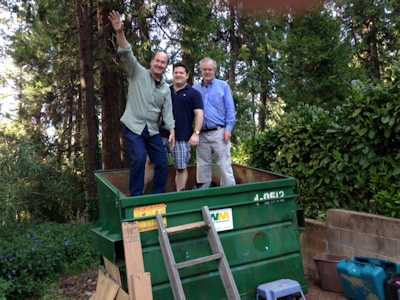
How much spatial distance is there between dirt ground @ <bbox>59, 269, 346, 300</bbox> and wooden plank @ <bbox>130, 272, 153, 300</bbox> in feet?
7.64

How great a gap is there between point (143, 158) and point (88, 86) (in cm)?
592

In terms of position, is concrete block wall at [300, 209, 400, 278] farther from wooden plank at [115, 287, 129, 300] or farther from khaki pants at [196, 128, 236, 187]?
wooden plank at [115, 287, 129, 300]

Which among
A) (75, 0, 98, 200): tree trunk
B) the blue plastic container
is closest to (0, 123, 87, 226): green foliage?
(75, 0, 98, 200): tree trunk

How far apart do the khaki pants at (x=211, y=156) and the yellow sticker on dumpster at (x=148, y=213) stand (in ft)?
4.76

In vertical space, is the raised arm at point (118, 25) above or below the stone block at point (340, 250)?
above

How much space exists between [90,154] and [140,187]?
5830 mm

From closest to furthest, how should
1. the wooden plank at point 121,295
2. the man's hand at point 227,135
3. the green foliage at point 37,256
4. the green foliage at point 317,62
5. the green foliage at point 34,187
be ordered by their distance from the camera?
1. the wooden plank at point 121,295
2. the man's hand at point 227,135
3. the green foliage at point 37,256
4. the green foliage at point 34,187
5. the green foliage at point 317,62

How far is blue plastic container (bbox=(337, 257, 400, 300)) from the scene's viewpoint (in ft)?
12.8

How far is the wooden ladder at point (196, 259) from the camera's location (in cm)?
314

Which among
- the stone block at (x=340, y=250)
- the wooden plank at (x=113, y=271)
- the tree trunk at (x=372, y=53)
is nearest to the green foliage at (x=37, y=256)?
the wooden plank at (x=113, y=271)

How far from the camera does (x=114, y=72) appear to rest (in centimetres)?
965

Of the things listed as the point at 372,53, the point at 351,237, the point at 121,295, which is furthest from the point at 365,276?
the point at 372,53

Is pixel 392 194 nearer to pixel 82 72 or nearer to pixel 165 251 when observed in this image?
pixel 165 251

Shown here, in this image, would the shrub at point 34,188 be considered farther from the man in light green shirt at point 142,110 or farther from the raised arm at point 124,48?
the raised arm at point 124,48
